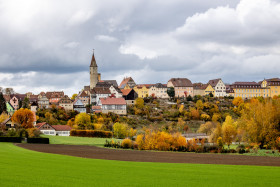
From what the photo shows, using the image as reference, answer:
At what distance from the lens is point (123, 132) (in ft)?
297

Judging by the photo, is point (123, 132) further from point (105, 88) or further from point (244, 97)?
point (244, 97)

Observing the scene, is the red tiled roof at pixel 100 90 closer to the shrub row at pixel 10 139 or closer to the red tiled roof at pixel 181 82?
the red tiled roof at pixel 181 82

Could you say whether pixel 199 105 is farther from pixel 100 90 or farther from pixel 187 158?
pixel 187 158

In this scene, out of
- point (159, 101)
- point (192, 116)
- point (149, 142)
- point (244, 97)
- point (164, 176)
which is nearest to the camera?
point (164, 176)

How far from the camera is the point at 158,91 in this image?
161875mm

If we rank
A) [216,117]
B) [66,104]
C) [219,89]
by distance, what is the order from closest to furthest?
[216,117] < [66,104] < [219,89]

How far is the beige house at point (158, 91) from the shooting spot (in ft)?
528

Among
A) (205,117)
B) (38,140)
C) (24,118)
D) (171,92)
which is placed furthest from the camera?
(171,92)

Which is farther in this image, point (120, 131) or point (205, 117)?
point (205, 117)

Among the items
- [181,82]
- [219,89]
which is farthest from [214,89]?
[181,82]

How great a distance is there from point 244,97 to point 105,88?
2408 inches

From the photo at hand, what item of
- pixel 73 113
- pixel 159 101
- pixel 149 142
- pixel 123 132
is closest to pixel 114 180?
pixel 149 142

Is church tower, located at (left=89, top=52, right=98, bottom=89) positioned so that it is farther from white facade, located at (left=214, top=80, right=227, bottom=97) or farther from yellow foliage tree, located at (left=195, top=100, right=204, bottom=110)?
white facade, located at (left=214, top=80, right=227, bottom=97)

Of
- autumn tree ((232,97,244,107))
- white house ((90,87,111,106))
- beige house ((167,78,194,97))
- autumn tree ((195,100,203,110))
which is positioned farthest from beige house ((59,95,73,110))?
autumn tree ((232,97,244,107))
